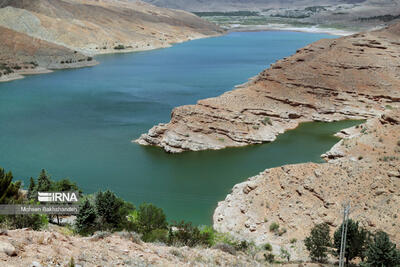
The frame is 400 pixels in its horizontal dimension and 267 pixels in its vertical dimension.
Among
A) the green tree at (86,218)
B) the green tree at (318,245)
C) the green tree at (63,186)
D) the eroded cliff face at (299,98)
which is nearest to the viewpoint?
the green tree at (318,245)

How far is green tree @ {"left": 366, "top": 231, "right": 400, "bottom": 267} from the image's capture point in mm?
15180

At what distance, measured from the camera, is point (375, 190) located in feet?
72.6

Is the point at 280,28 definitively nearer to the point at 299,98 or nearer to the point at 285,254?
the point at 299,98

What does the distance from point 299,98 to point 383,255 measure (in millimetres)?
34912

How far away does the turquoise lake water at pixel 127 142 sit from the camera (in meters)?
30.3

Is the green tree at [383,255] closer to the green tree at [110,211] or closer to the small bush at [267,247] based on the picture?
the small bush at [267,247]

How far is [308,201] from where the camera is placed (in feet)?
75.7

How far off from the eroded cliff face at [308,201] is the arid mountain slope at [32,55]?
64.0 meters

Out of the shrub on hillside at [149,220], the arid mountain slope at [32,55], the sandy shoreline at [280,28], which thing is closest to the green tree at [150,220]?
the shrub on hillside at [149,220]

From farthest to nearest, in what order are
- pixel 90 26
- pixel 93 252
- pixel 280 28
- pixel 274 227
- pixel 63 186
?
pixel 280 28 < pixel 90 26 < pixel 63 186 < pixel 274 227 < pixel 93 252

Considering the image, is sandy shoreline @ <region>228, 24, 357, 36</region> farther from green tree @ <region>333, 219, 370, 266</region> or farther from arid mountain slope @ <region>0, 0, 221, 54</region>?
green tree @ <region>333, 219, 370, 266</region>

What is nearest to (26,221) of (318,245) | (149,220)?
(149,220)

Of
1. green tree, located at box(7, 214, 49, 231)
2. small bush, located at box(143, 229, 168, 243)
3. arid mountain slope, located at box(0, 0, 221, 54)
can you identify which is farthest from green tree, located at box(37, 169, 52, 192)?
arid mountain slope, located at box(0, 0, 221, 54)

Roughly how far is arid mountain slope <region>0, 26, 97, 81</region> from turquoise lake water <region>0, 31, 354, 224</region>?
26.4 ft
